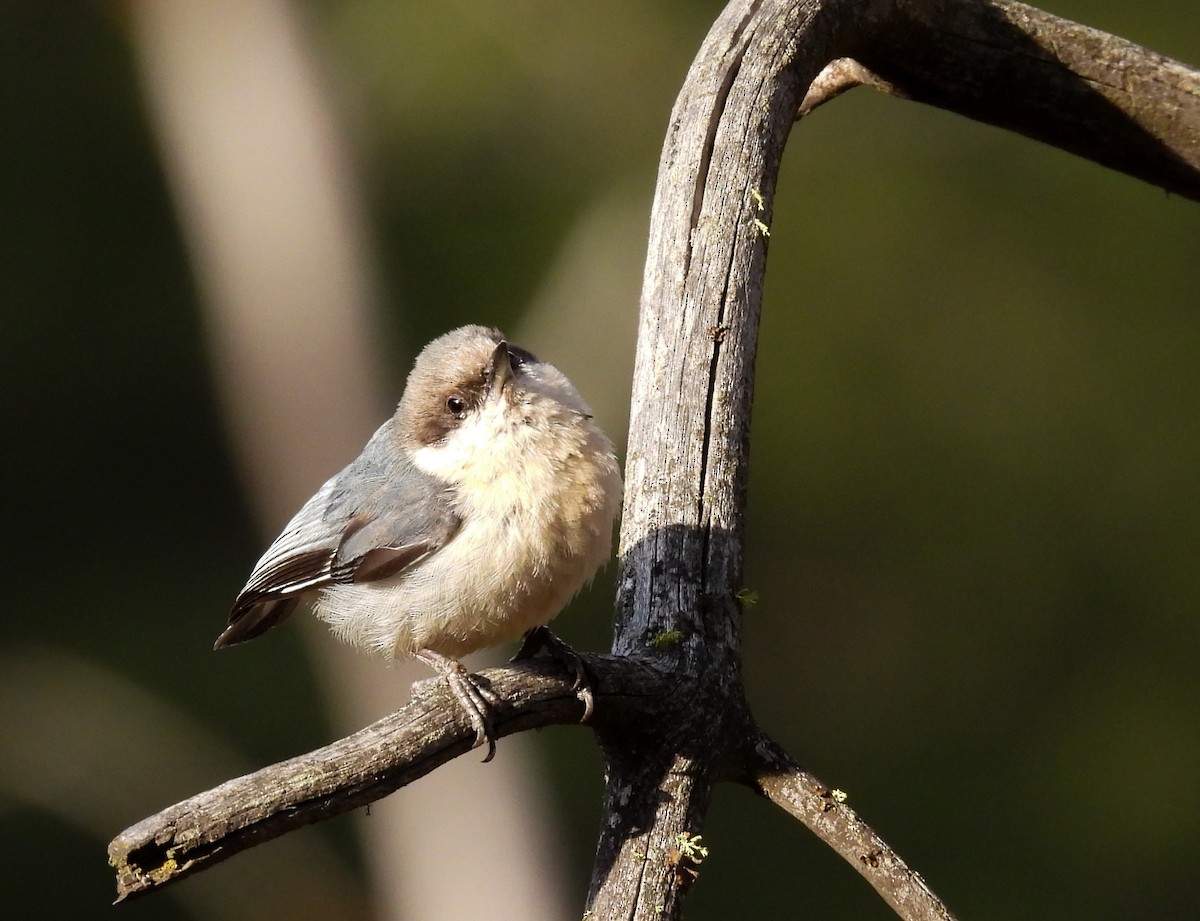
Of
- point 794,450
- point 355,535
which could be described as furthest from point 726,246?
point 794,450

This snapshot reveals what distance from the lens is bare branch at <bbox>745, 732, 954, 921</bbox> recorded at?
2.18 meters

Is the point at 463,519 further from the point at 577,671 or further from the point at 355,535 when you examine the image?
the point at 577,671

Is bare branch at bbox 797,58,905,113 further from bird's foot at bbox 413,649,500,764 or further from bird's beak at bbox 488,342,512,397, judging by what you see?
bird's foot at bbox 413,649,500,764

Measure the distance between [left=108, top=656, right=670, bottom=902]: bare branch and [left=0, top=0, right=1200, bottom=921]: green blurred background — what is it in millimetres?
5033

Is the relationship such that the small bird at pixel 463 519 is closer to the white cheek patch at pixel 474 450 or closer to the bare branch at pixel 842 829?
the white cheek patch at pixel 474 450

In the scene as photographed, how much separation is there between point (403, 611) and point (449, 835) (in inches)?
189

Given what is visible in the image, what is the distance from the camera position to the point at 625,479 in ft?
8.90

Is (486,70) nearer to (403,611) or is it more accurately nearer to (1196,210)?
(1196,210)

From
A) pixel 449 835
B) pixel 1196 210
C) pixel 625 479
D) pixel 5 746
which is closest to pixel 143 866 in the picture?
pixel 625 479

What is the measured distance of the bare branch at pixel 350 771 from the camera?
1.67 m

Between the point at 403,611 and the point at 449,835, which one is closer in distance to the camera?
the point at 403,611

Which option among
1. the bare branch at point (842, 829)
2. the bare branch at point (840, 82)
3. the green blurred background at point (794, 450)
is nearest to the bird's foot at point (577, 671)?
the bare branch at point (842, 829)

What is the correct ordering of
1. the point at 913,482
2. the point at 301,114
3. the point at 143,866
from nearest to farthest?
the point at 143,866
the point at 301,114
the point at 913,482

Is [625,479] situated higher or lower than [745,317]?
lower
